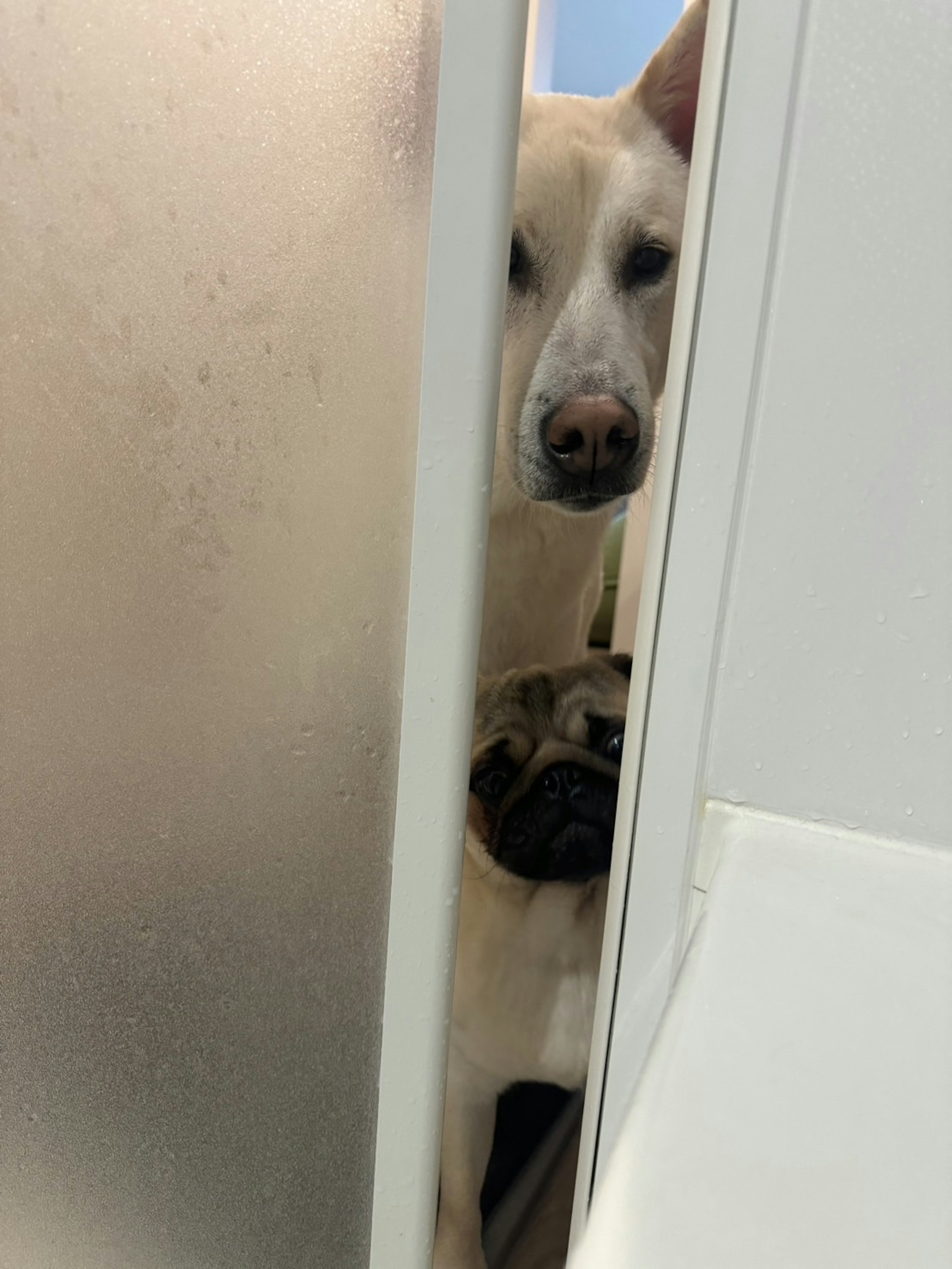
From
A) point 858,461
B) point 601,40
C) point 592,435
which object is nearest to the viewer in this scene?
point 858,461

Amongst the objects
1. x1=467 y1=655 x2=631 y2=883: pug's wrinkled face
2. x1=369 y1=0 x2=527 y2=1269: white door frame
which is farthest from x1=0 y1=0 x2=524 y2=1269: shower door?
x1=467 y1=655 x2=631 y2=883: pug's wrinkled face

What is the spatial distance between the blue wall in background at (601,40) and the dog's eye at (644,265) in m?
0.68

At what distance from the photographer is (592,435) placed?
31.5 inches

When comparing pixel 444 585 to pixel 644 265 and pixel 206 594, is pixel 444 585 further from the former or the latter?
pixel 644 265

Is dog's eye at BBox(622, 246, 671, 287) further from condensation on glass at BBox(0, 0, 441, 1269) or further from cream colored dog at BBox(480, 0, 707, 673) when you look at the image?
condensation on glass at BBox(0, 0, 441, 1269)

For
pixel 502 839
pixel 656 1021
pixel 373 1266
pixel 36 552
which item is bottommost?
pixel 373 1266

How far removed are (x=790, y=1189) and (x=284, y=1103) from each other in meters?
0.38

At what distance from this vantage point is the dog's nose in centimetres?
79

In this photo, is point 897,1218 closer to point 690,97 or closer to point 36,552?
point 36,552

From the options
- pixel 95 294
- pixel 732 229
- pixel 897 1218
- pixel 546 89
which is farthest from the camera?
pixel 546 89

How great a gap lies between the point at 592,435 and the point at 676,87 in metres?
0.44

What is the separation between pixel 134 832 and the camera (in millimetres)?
523

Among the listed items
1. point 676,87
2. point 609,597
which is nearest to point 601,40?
point 676,87

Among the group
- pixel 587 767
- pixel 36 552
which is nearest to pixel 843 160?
pixel 36 552
